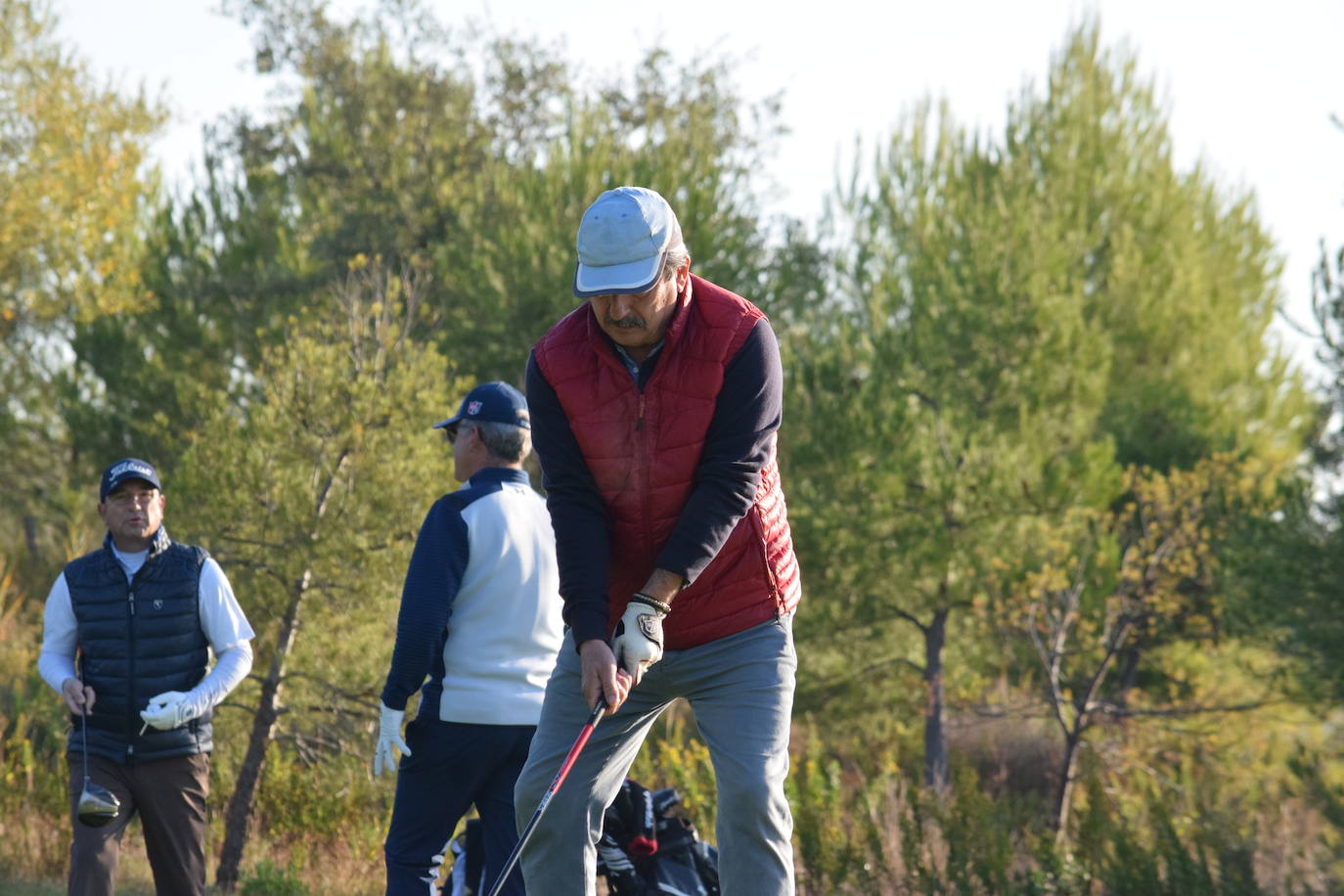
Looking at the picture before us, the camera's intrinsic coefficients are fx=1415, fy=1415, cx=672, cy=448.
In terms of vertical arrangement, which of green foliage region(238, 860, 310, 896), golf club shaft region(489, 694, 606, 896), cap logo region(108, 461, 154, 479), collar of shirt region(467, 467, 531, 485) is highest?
cap logo region(108, 461, 154, 479)

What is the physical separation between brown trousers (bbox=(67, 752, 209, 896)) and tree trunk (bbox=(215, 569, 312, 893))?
3335mm

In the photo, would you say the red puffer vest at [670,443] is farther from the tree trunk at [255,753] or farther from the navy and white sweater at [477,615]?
the tree trunk at [255,753]

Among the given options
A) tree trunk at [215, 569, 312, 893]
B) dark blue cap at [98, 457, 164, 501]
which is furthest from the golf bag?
tree trunk at [215, 569, 312, 893]

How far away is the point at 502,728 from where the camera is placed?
4.54 metres

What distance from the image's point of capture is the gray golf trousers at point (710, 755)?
3158 millimetres

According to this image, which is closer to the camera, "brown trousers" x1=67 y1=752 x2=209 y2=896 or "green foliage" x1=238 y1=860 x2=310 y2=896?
"brown trousers" x1=67 y1=752 x2=209 y2=896

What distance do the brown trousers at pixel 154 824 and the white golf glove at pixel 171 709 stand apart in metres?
0.23

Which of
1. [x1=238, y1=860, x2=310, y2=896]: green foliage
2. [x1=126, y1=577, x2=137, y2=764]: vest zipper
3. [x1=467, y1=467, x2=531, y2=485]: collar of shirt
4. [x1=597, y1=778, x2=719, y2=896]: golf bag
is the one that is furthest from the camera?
[x1=238, y1=860, x2=310, y2=896]: green foliage

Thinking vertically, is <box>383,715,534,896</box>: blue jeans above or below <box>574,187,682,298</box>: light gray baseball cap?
below

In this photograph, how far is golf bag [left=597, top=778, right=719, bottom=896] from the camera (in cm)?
562

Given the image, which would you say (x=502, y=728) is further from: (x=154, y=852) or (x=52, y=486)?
(x=52, y=486)

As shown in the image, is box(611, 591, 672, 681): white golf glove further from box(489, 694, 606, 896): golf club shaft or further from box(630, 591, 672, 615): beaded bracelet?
box(489, 694, 606, 896): golf club shaft

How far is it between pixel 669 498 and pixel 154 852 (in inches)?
113

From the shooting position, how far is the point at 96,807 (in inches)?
187
